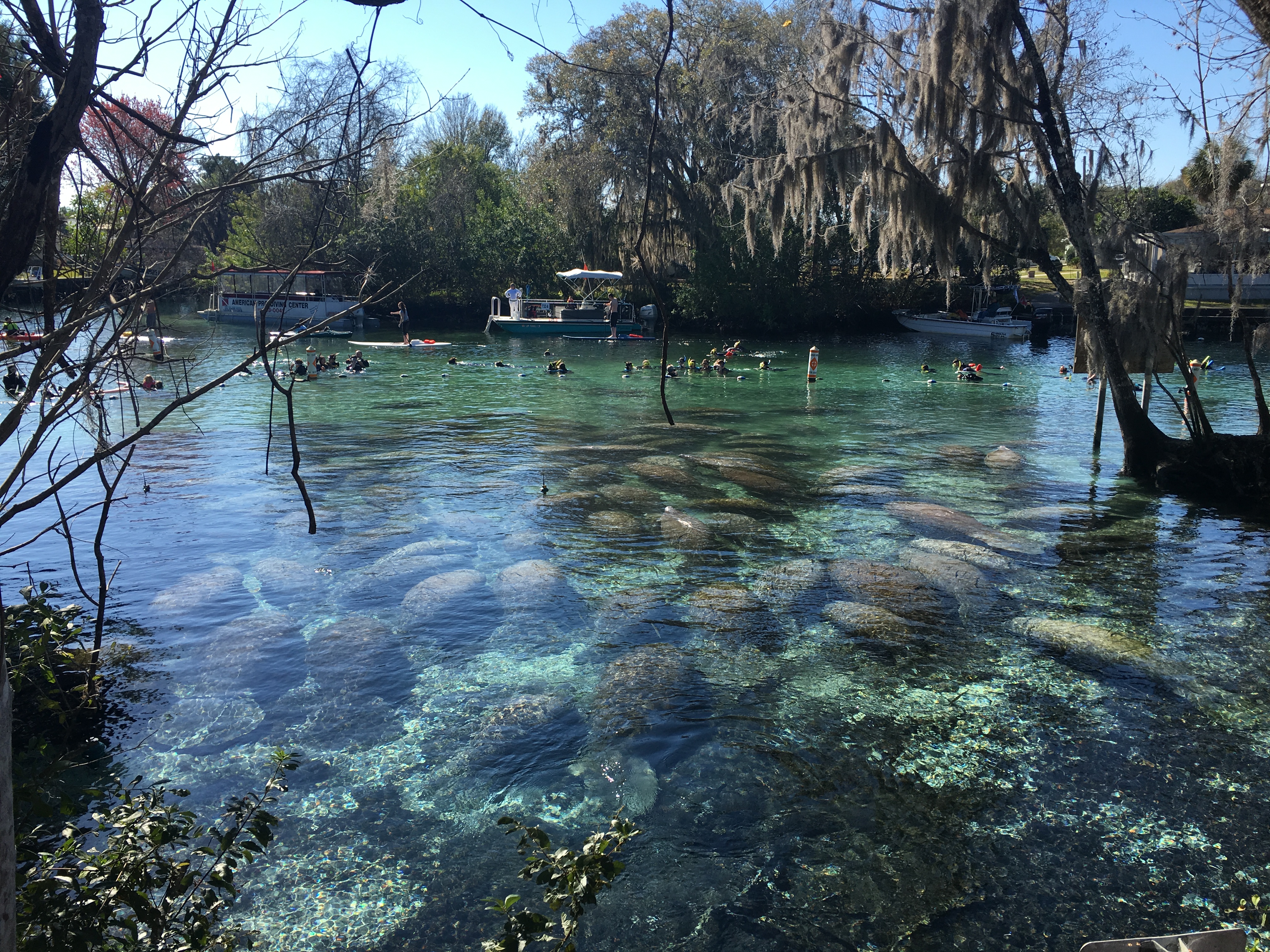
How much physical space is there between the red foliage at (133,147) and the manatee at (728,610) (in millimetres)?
5741

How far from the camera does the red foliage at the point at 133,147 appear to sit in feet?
11.1

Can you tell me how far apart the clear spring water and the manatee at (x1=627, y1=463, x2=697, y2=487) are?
3.9 inches

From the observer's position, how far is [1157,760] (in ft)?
20.1

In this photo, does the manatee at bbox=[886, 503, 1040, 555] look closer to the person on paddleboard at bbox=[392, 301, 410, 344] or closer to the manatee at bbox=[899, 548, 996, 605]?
the manatee at bbox=[899, 548, 996, 605]

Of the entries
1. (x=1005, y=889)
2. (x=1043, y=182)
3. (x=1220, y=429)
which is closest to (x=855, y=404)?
(x=1220, y=429)

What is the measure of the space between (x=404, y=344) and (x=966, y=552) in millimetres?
30235

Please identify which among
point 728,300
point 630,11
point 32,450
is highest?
point 630,11

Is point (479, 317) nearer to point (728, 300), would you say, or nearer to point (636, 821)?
point (728, 300)

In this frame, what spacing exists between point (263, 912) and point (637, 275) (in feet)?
139

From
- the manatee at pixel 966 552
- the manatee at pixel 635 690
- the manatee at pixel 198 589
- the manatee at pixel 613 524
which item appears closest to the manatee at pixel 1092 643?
the manatee at pixel 966 552

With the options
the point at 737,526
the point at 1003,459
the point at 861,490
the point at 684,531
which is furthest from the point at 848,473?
the point at 684,531

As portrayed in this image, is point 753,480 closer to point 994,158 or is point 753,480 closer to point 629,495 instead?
point 629,495

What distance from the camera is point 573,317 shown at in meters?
43.3

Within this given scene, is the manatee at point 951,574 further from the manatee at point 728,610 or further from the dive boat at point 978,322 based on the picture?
the dive boat at point 978,322
